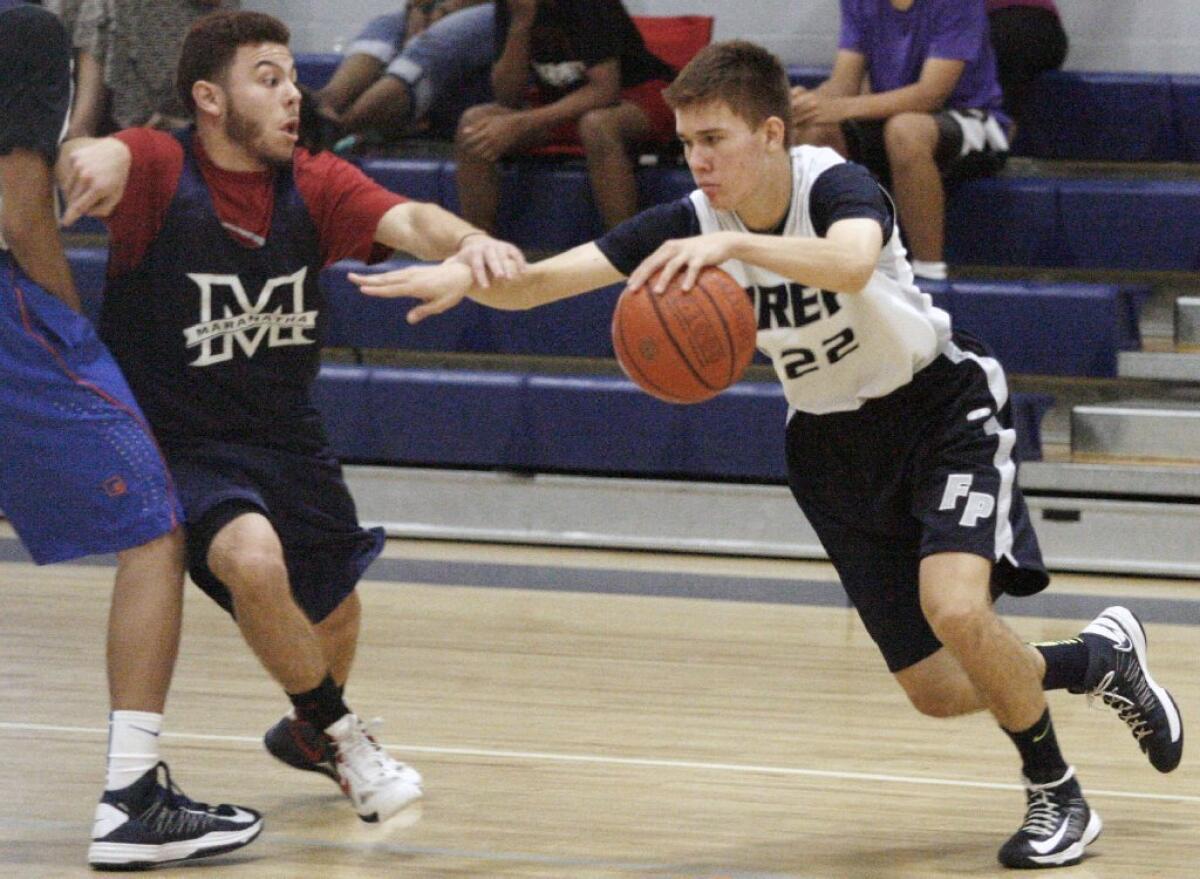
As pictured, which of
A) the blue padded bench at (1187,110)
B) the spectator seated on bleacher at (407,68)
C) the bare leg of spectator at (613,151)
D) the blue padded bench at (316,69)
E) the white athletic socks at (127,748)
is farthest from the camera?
the blue padded bench at (316,69)

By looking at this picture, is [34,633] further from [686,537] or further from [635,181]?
[635,181]

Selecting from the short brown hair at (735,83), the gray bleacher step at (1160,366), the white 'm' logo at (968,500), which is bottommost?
the gray bleacher step at (1160,366)

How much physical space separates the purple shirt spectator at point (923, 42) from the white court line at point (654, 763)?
343cm

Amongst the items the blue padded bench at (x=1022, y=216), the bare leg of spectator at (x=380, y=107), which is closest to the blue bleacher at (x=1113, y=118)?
the blue padded bench at (x=1022, y=216)

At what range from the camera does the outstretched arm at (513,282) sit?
3207 mm

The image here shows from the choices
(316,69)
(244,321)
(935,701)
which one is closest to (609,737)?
(935,701)

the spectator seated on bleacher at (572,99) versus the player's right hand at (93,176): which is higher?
the player's right hand at (93,176)

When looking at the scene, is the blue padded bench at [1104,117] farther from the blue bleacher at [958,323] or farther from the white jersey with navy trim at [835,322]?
the white jersey with navy trim at [835,322]

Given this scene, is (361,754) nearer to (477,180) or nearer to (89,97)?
(477,180)

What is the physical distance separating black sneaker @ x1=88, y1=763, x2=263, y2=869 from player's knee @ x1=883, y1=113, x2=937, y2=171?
395 centimetres

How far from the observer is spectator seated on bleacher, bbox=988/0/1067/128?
23.8 feet

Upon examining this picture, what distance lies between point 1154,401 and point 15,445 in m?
4.54

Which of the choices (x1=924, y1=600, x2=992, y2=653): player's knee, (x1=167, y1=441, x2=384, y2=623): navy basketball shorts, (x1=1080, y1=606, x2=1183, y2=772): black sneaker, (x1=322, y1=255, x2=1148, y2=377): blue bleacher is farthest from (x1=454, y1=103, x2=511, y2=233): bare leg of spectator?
(x1=924, y1=600, x2=992, y2=653): player's knee

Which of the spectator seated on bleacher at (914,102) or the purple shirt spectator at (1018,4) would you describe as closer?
the spectator seated on bleacher at (914,102)
